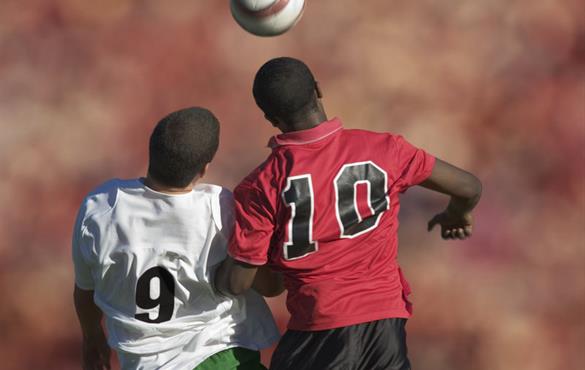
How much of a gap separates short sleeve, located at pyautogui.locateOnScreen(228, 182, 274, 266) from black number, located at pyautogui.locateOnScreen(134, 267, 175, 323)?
17cm

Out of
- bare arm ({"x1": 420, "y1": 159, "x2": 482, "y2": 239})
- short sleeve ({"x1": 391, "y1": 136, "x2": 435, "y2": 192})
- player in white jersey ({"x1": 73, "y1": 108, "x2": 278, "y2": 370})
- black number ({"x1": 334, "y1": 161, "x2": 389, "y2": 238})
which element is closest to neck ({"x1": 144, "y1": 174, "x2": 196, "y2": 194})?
player in white jersey ({"x1": 73, "y1": 108, "x2": 278, "y2": 370})

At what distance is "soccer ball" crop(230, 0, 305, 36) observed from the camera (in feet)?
10.9

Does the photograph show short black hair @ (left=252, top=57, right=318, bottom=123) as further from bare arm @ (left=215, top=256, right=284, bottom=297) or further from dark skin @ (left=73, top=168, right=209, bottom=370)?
dark skin @ (left=73, top=168, right=209, bottom=370)

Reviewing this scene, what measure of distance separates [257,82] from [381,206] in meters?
0.43

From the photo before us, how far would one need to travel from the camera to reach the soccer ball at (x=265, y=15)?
130 inches

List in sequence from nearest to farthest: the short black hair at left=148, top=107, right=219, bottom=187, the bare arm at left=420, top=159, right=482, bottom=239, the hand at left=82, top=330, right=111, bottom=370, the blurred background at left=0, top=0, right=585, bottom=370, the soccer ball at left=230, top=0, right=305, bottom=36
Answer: the short black hair at left=148, top=107, right=219, bottom=187
the bare arm at left=420, top=159, right=482, bottom=239
the hand at left=82, top=330, right=111, bottom=370
the soccer ball at left=230, top=0, right=305, bottom=36
the blurred background at left=0, top=0, right=585, bottom=370

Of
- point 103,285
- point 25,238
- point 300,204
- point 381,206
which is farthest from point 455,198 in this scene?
point 25,238

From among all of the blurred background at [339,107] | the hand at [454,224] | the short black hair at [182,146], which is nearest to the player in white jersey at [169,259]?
the short black hair at [182,146]

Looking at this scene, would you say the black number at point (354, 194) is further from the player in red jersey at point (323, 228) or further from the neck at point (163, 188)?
the neck at point (163, 188)

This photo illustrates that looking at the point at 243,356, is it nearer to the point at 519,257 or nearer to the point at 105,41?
the point at 519,257

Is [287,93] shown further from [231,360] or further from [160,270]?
[231,360]

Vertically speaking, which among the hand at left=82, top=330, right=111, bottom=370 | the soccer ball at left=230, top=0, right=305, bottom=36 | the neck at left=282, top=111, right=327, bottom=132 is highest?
the soccer ball at left=230, top=0, right=305, bottom=36

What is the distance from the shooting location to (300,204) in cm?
266

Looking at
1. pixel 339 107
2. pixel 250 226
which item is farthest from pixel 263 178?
pixel 339 107
